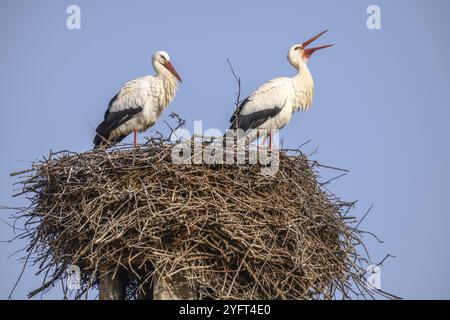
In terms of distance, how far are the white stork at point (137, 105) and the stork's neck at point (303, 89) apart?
1193 mm

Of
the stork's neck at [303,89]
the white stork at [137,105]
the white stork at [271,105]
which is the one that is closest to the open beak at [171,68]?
the white stork at [137,105]

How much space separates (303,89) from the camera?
9.05 m

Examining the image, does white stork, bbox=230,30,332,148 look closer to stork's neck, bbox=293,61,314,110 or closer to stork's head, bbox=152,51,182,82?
stork's neck, bbox=293,61,314,110

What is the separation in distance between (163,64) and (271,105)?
1.26 meters

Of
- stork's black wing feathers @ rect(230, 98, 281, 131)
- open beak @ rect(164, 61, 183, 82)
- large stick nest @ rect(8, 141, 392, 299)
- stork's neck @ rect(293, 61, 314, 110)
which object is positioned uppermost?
open beak @ rect(164, 61, 183, 82)

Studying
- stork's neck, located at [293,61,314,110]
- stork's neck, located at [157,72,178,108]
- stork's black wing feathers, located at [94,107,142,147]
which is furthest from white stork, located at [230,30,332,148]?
stork's black wing feathers, located at [94,107,142,147]

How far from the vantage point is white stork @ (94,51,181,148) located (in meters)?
8.88

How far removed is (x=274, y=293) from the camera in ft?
22.2

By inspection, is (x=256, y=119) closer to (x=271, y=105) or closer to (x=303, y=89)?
(x=271, y=105)

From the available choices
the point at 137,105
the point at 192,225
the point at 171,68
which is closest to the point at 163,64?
the point at 171,68

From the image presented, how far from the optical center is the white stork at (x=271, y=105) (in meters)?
8.72

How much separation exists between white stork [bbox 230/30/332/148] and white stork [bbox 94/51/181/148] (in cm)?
76
